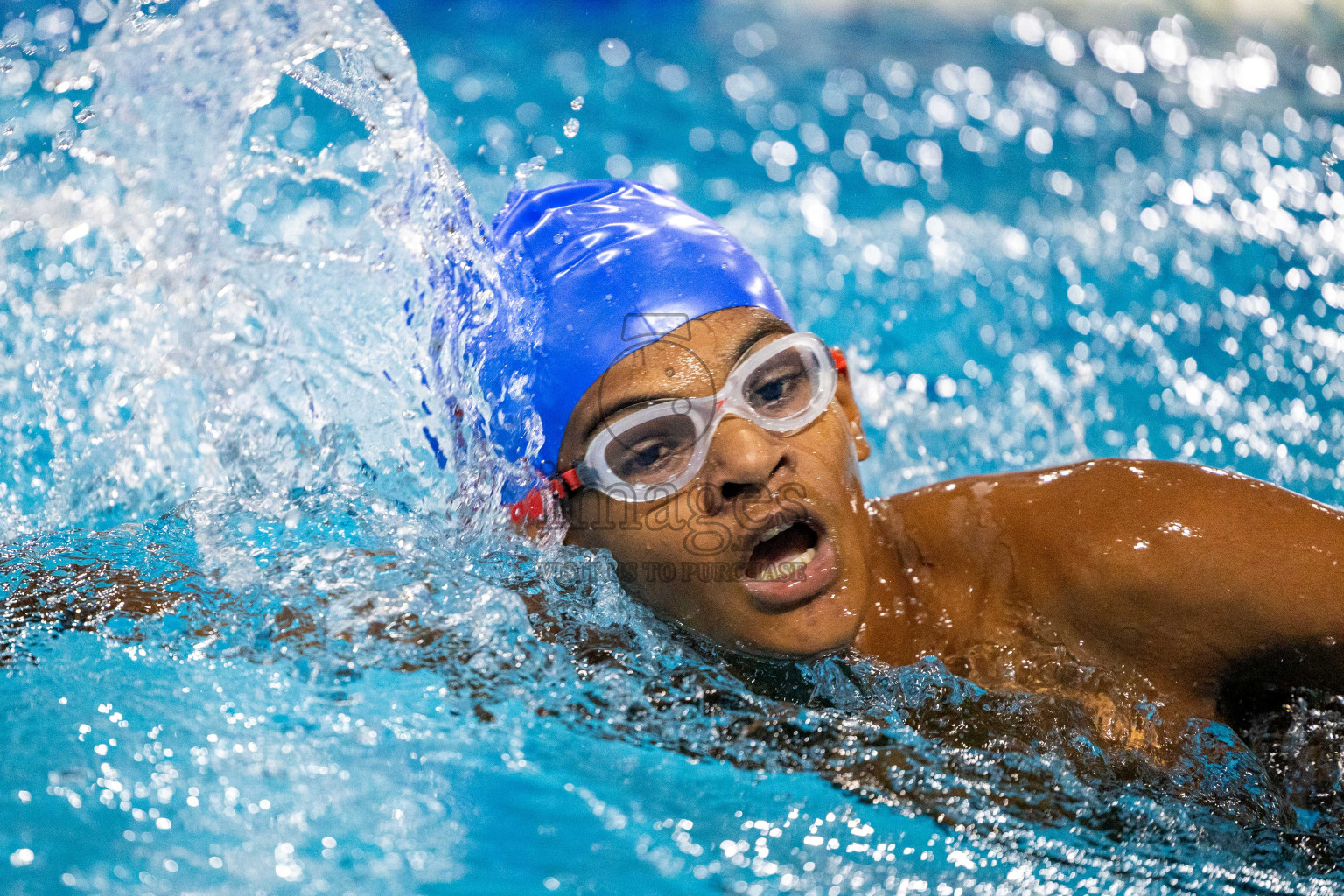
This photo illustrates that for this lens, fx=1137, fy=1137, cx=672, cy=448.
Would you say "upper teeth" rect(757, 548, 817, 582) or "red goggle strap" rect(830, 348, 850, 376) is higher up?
"red goggle strap" rect(830, 348, 850, 376)

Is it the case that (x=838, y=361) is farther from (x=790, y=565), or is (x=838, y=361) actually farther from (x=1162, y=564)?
(x=1162, y=564)

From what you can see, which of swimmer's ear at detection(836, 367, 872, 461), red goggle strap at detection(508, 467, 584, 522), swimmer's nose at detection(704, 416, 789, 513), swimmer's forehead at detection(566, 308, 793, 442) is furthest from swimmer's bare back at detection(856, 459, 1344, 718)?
red goggle strap at detection(508, 467, 584, 522)

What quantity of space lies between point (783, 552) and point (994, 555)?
47 centimetres

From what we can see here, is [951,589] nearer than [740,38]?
Yes

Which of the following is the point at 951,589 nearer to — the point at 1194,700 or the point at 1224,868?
the point at 1194,700

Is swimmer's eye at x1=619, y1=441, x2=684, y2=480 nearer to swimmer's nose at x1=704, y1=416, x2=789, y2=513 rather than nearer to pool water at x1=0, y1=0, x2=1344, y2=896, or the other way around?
swimmer's nose at x1=704, y1=416, x2=789, y2=513

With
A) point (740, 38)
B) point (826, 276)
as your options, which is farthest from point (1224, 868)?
point (740, 38)

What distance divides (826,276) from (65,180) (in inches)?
123

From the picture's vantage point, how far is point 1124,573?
2029 millimetres

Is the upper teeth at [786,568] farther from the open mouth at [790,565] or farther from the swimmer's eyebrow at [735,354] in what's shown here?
the swimmer's eyebrow at [735,354]

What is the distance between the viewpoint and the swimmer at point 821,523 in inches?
77.1

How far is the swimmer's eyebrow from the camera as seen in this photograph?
2.04 metres

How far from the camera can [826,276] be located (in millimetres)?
4707


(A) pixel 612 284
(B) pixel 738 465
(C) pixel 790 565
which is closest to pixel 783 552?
(C) pixel 790 565
